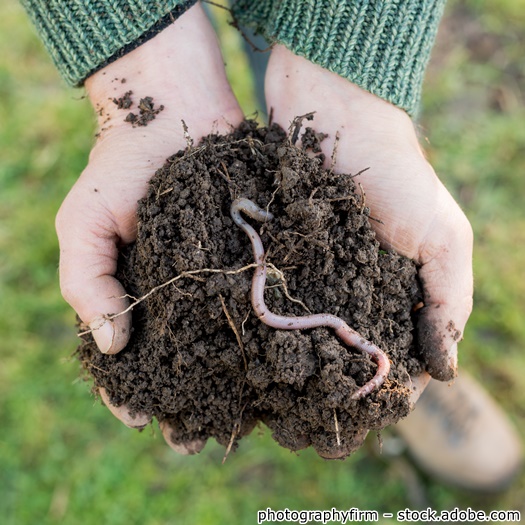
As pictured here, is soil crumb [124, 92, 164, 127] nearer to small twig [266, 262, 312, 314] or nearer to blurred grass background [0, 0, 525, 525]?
small twig [266, 262, 312, 314]

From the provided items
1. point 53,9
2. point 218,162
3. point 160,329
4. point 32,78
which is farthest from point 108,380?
point 32,78

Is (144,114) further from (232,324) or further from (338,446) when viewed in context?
(338,446)

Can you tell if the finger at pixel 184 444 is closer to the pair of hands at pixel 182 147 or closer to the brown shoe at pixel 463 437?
the pair of hands at pixel 182 147

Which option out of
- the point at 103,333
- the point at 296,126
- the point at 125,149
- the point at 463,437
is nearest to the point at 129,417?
the point at 103,333

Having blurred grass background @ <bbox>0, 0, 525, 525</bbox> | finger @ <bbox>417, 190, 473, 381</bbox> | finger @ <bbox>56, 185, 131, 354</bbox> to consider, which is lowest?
Answer: blurred grass background @ <bbox>0, 0, 525, 525</bbox>

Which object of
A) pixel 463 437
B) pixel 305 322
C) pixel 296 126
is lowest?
pixel 463 437

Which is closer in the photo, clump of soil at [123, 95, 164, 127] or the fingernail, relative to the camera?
the fingernail

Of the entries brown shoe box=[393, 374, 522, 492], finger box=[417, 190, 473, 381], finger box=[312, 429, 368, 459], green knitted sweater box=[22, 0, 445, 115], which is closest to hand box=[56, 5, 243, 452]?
green knitted sweater box=[22, 0, 445, 115]
